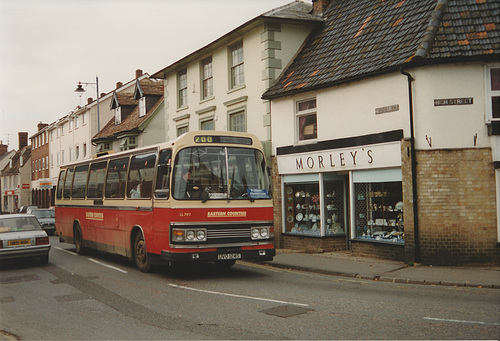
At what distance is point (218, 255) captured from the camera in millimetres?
10969

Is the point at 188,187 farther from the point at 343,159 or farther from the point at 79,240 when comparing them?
the point at 79,240

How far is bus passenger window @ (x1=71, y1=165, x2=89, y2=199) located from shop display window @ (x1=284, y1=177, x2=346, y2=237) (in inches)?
266

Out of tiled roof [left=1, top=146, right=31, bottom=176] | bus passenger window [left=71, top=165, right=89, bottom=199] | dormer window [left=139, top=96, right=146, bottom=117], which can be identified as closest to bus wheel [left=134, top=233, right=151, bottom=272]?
bus passenger window [left=71, top=165, right=89, bottom=199]

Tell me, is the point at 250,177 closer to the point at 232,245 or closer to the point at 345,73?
the point at 232,245

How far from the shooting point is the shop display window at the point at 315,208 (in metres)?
16.3

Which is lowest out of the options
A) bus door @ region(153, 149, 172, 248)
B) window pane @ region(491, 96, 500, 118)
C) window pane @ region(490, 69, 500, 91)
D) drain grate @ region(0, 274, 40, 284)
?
drain grate @ region(0, 274, 40, 284)

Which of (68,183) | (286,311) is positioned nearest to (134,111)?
(68,183)

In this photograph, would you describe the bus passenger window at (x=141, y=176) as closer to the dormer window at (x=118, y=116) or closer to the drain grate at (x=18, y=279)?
the drain grate at (x=18, y=279)

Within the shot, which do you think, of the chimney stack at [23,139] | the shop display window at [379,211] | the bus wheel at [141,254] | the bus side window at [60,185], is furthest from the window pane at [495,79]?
the chimney stack at [23,139]

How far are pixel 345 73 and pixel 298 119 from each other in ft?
8.91

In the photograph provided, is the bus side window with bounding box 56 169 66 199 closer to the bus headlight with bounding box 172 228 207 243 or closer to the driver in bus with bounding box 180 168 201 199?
the driver in bus with bounding box 180 168 201 199

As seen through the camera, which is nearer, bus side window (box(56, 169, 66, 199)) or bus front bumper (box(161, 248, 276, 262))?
bus front bumper (box(161, 248, 276, 262))

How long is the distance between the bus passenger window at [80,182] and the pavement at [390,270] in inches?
267

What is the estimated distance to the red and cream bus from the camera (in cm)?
1088
